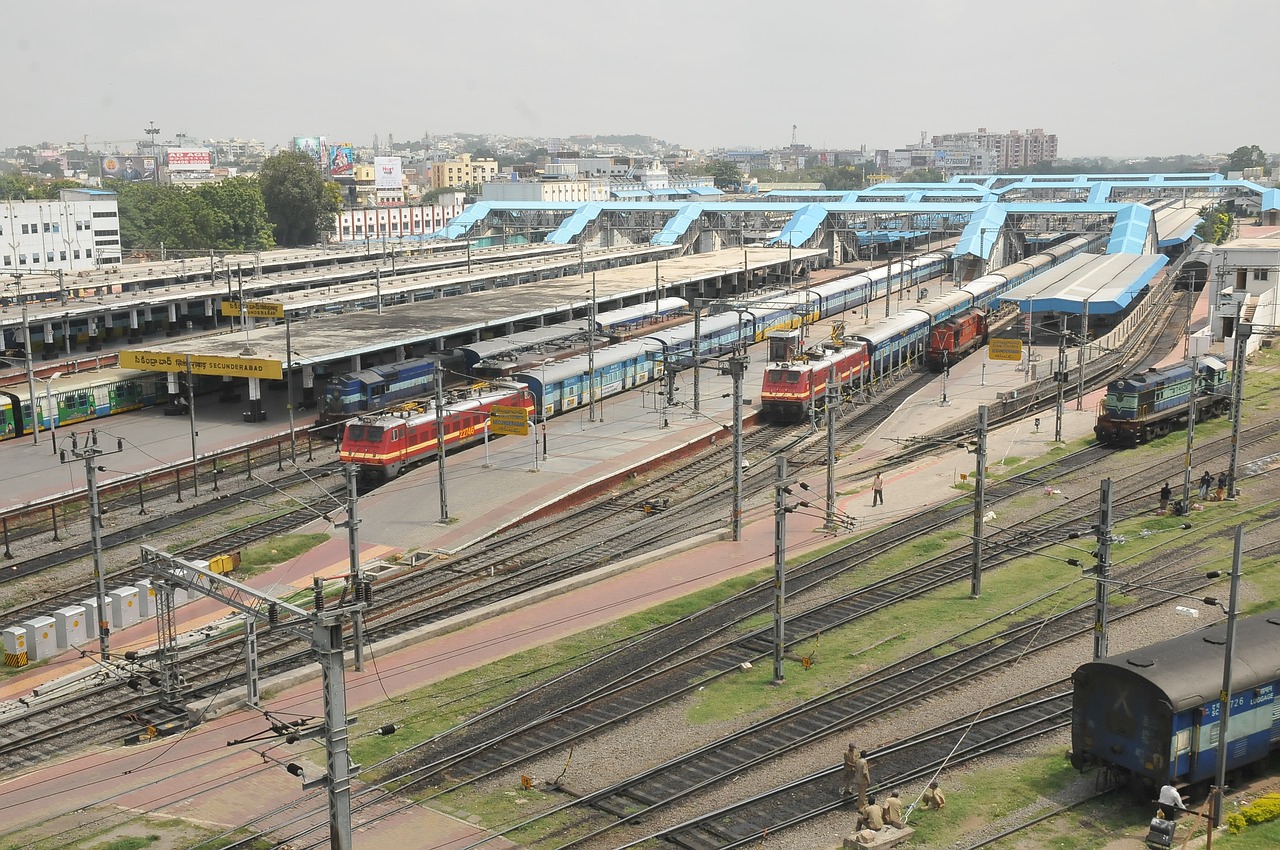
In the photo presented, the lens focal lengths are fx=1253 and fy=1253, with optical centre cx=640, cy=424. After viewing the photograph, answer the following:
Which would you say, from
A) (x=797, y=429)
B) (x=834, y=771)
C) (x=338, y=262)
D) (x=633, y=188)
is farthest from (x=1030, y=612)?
(x=633, y=188)

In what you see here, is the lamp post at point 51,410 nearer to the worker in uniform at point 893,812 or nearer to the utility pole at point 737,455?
the utility pole at point 737,455

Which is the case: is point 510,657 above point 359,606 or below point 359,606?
below

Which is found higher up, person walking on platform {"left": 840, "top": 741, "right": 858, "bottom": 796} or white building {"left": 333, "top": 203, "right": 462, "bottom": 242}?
white building {"left": 333, "top": 203, "right": 462, "bottom": 242}

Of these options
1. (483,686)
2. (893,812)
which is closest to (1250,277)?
(483,686)

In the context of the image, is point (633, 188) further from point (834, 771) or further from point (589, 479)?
point (834, 771)

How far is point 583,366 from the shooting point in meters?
56.8

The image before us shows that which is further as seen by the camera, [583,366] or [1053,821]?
[583,366]

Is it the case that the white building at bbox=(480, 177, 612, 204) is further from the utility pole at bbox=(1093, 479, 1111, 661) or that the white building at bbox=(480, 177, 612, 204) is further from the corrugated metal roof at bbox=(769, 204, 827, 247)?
the utility pole at bbox=(1093, 479, 1111, 661)

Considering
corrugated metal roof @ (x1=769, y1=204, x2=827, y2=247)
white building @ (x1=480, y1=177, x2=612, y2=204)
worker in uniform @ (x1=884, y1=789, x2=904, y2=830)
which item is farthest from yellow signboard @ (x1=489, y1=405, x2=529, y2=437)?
white building @ (x1=480, y1=177, x2=612, y2=204)

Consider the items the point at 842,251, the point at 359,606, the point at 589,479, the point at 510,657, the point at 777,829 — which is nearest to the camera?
the point at 359,606

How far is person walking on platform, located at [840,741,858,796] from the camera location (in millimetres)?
21250

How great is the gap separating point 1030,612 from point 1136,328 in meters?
53.8

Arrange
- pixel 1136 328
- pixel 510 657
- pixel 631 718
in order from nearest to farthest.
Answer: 1. pixel 631 718
2. pixel 510 657
3. pixel 1136 328

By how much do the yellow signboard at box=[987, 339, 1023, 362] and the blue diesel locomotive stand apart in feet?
17.9
